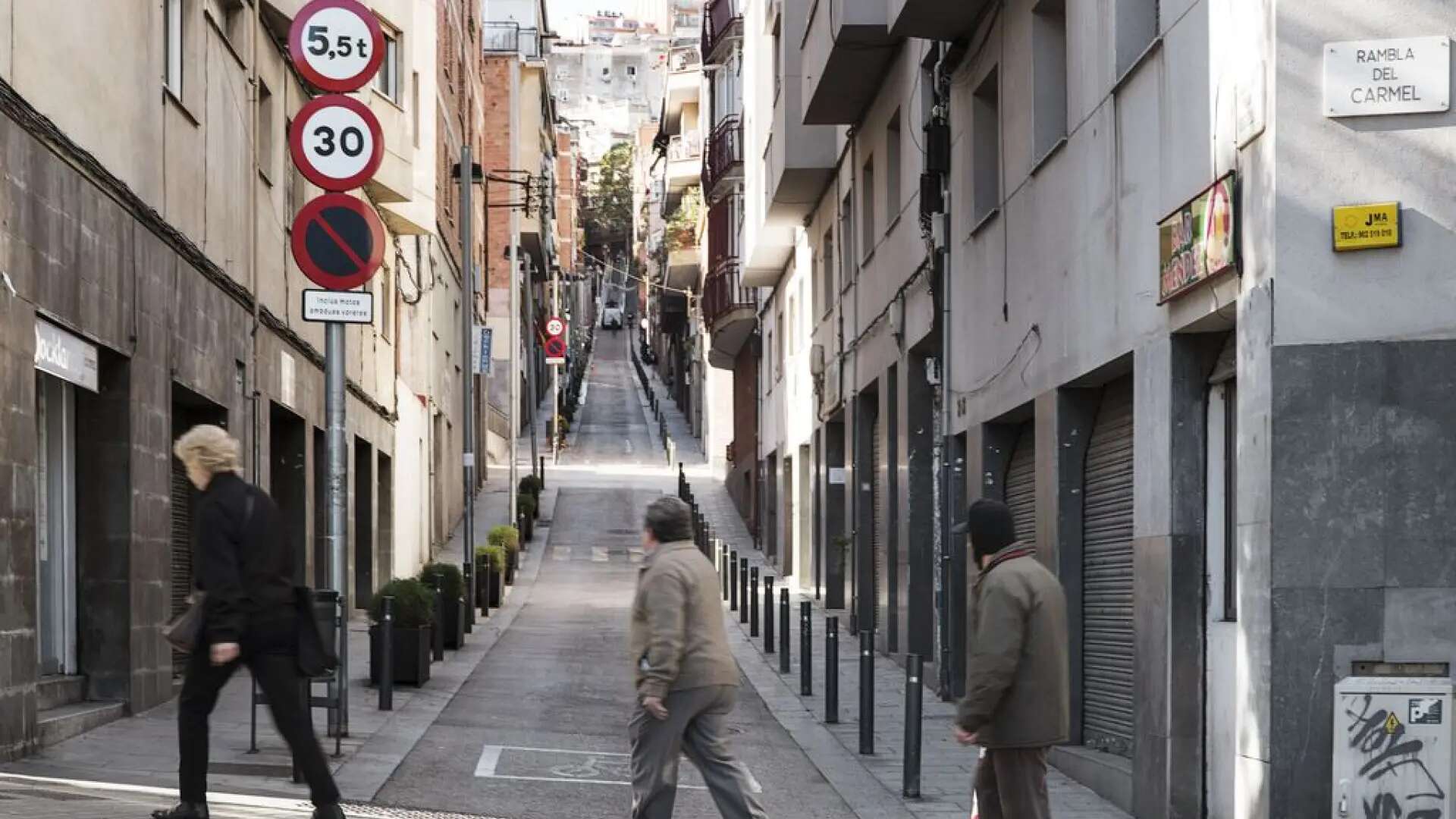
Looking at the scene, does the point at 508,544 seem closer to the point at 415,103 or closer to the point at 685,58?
the point at 415,103

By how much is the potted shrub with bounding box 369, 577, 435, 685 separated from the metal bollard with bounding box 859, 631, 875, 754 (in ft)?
15.7

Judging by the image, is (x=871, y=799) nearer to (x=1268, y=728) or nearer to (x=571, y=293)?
(x=1268, y=728)

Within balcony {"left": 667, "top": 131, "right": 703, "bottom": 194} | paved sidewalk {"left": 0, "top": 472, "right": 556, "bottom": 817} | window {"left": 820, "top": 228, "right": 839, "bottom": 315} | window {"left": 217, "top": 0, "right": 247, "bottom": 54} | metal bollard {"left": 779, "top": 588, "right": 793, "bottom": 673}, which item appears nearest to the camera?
paved sidewalk {"left": 0, "top": 472, "right": 556, "bottom": 817}

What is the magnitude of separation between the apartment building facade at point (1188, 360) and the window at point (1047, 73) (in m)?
0.02

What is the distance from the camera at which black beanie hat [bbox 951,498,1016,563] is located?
8.52m

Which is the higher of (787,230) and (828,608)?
(787,230)

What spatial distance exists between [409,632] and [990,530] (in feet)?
34.8

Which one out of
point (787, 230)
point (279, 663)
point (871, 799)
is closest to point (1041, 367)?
point (871, 799)

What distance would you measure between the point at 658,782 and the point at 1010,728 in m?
1.59

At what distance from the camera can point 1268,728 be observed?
30.4 ft

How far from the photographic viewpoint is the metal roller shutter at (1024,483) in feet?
53.6

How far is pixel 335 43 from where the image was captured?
12.7 metres

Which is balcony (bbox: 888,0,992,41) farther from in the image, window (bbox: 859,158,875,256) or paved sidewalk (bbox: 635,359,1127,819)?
window (bbox: 859,158,875,256)

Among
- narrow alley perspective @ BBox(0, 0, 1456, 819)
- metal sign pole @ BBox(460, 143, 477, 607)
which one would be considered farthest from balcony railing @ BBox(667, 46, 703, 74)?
narrow alley perspective @ BBox(0, 0, 1456, 819)
